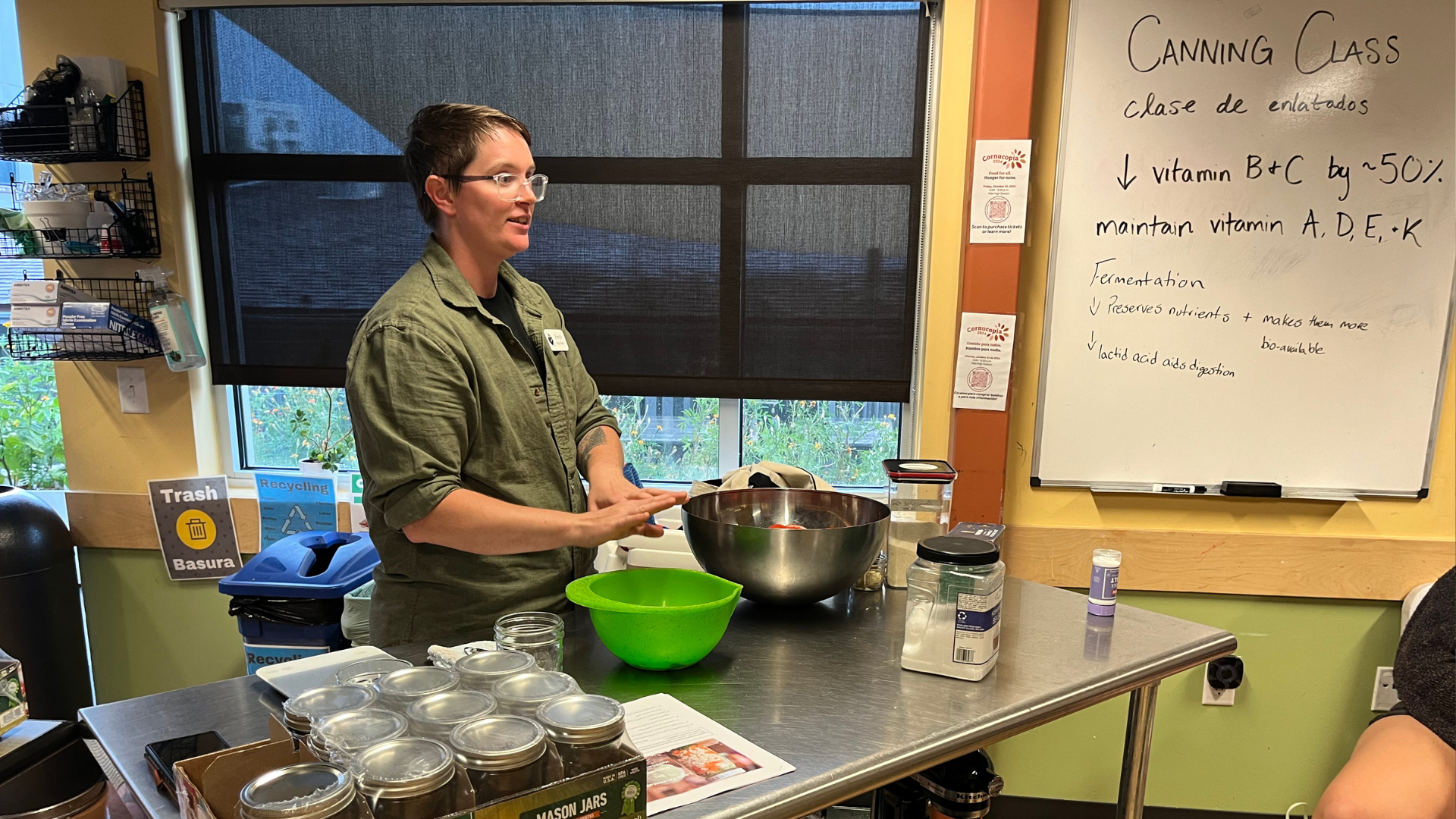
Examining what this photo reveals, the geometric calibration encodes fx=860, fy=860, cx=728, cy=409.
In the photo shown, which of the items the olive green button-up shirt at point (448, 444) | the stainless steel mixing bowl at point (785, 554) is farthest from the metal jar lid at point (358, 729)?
the stainless steel mixing bowl at point (785, 554)

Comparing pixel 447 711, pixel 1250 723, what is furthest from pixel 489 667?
pixel 1250 723

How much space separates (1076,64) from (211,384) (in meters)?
2.72

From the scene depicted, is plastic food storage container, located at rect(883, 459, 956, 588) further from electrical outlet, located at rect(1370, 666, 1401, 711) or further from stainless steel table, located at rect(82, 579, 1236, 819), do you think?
electrical outlet, located at rect(1370, 666, 1401, 711)

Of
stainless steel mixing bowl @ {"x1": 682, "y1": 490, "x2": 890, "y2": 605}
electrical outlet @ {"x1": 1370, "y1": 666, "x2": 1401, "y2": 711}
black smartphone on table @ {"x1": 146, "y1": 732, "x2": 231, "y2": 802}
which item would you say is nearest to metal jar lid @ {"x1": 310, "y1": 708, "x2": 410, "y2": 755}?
black smartphone on table @ {"x1": 146, "y1": 732, "x2": 231, "y2": 802}

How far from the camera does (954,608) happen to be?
1236 millimetres

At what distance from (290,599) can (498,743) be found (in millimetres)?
1781

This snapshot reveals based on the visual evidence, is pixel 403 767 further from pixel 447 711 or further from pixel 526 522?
pixel 526 522

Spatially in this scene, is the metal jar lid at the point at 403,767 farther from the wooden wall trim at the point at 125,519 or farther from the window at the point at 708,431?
the wooden wall trim at the point at 125,519

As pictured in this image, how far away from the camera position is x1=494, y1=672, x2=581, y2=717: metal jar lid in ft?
2.87

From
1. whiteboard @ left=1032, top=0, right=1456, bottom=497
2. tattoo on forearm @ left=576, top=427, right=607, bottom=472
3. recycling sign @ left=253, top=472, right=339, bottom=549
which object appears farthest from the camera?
recycling sign @ left=253, top=472, right=339, bottom=549

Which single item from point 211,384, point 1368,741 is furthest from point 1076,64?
point 211,384

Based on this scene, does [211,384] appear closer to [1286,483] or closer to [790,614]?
[790,614]

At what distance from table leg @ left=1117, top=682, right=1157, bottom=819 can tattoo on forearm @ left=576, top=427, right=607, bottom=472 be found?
3.48ft

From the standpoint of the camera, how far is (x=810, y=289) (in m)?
2.54
